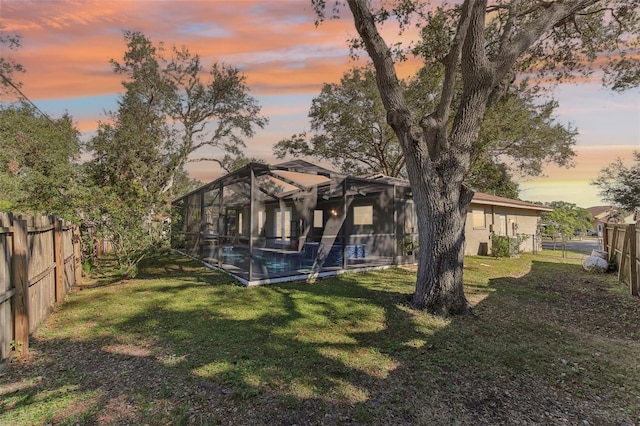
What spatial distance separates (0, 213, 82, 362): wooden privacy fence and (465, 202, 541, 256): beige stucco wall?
14.6m

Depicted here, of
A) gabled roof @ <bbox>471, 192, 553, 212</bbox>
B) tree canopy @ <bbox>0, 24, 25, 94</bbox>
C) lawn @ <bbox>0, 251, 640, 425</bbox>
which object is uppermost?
tree canopy @ <bbox>0, 24, 25, 94</bbox>

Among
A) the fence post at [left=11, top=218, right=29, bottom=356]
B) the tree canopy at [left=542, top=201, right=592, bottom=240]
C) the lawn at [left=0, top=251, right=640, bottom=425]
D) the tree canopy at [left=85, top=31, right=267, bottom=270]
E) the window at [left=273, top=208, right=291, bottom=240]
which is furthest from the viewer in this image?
the tree canopy at [left=542, top=201, right=592, bottom=240]

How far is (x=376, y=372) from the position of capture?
3.52m

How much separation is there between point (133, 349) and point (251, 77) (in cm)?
2029

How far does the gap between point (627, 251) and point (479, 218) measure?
23.1ft

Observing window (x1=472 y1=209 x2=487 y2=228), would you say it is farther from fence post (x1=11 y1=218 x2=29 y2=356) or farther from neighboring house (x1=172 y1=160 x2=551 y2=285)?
fence post (x1=11 y1=218 x2=29 y2=356)

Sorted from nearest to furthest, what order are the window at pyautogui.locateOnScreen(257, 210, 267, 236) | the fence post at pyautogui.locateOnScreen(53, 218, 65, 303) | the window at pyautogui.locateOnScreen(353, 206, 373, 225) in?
the fence post at pyautogui.locateOnScreen(53, 218, 65, 303) < the window at pyautogui.locateOnScreen(257, 210, 267, 236) < the window at pyautogui.locateOnScreen(353, 206, 373, 225)

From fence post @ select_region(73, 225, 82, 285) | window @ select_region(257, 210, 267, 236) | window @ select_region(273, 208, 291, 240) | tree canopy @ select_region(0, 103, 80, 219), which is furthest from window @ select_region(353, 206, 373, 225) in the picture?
tree canopy @ select_region(0, 103, 80, 219)

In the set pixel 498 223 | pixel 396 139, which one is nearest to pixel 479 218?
pixel 498 223

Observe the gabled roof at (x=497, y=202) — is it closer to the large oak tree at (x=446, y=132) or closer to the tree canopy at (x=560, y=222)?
the tree canopy at (x=560, y=222)

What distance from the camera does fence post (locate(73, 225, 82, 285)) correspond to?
7820 mm

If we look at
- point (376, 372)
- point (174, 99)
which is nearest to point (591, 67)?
point (376, 372)

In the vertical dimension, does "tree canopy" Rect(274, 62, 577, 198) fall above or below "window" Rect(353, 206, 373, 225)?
above

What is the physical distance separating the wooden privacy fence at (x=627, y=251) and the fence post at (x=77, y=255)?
43.2 ft
